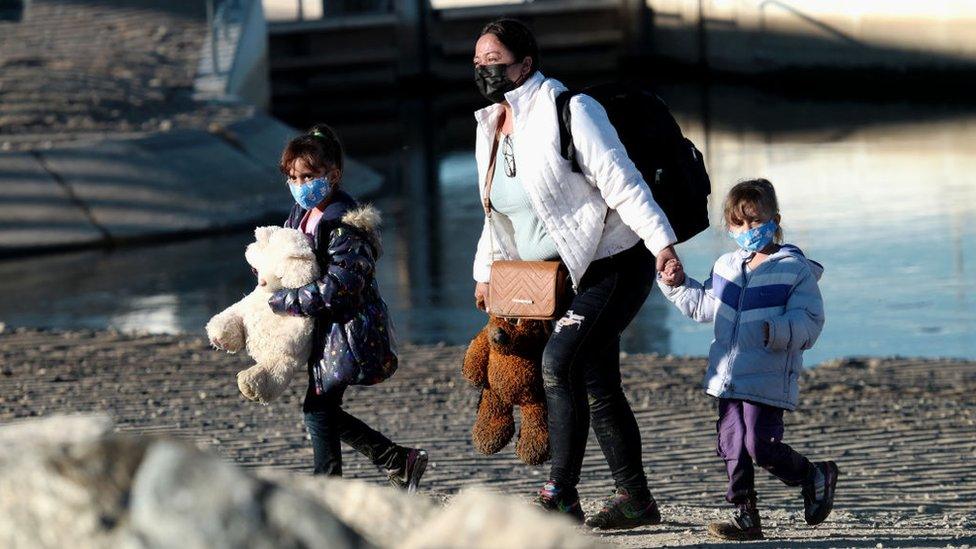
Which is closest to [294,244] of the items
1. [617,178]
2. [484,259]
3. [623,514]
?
[484,259]

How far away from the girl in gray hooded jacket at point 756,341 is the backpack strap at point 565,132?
1.52ft

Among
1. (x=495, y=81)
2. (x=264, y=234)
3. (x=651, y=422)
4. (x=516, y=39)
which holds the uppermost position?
(x=516, y=39)

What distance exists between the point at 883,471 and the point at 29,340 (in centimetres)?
614

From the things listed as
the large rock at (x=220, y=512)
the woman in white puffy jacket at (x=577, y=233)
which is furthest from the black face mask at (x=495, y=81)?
the large rock at (x=220, y=512)

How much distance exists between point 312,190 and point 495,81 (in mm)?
706

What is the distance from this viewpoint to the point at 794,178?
64.8 ft

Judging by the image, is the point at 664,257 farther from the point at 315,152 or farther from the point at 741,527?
the point at 315,152

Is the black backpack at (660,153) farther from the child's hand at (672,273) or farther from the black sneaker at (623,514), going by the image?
the black sneaker at (623,514)

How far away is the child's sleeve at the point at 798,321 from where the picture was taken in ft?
16.7

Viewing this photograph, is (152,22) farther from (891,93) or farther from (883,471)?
(883,471)

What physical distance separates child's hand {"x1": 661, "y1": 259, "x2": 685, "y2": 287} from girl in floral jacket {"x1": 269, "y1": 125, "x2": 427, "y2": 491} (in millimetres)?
937

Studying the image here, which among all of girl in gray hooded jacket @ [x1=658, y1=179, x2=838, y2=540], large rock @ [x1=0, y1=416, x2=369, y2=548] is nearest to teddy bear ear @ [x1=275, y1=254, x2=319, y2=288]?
girl in gray hooded jacket @ [x1=658, y1=179, x2=838, y2=540]

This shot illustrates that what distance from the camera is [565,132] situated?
16.3 feet

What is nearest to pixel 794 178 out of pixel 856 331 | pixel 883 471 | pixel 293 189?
pixel 856 331
